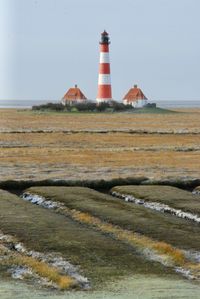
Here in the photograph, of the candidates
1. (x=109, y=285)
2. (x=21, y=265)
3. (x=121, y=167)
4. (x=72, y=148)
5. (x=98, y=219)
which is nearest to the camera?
(x=109, y=285)

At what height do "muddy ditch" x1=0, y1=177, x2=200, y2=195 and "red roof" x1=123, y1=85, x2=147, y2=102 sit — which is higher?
"red roof" x1=123, y1=85, x2=147, y2=102

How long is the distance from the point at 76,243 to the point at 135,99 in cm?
14428

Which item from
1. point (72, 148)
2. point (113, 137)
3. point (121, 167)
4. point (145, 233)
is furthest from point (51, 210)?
point (113, 137)

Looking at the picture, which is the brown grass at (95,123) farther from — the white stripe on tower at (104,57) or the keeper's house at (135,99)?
the keeper's house at (135,99)

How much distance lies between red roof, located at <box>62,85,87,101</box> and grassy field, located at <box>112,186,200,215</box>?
12913 cm

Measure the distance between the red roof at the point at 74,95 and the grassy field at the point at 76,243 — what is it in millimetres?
138413

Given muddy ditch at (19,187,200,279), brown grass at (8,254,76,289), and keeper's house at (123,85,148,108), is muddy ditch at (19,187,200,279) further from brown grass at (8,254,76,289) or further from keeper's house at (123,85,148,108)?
keeper's house at (123,85,148,108)

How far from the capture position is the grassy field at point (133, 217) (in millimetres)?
24672

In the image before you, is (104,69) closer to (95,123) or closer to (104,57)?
(104,57)

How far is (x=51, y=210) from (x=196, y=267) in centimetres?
1084

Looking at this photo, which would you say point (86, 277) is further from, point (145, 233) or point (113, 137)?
point (113, 137)

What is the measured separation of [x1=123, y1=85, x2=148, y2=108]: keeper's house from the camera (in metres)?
166

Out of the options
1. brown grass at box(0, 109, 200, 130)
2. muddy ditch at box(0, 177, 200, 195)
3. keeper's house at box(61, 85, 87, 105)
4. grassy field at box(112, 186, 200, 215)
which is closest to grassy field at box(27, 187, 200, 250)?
grassy field at box(112, 186, 200, 215)

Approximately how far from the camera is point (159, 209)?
3159 cm
